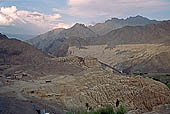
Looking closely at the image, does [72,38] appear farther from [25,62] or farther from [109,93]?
[109,93]

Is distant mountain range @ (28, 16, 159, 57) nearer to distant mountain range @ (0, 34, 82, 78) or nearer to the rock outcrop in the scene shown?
distant mountain range @ (0, 34, 82, 78)

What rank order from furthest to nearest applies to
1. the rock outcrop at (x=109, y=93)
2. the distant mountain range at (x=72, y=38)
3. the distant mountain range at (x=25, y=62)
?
the distant mountain range at (x=72, y=38) → the distant mountain range at (x=25, y=62) → the rock outcrop at (x=109, y=93)

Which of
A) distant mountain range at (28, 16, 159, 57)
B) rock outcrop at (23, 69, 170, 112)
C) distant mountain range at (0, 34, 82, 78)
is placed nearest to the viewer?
rock outcrop at (23, 69, 170, 112)

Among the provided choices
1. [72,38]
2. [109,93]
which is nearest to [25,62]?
[109,93]

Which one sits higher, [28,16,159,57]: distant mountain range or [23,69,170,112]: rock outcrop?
[28,16,159,57]: distant mountain range

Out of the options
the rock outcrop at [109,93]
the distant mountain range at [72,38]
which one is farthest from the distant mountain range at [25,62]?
the distant mountain range at [72,38]

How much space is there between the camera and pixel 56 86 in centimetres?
2623

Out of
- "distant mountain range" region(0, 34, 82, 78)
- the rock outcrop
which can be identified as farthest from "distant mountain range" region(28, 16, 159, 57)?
the rock outcrop

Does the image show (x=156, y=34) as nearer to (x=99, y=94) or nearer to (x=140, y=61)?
(x=140, y=61)

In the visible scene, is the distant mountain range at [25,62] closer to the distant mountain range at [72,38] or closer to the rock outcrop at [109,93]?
the rock outcrop at [109,93]

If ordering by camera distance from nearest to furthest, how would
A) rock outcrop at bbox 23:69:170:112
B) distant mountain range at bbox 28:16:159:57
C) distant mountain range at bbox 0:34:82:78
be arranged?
rock outcrop at bbox 23:69:170:112 → distant mountain range at bbox 0:34:82:78 → distant mountain range at bbox 28:16:159:57

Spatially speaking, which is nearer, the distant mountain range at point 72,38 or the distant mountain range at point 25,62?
the distant mountain range at point 25,62

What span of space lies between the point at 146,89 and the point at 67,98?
21.2 feet

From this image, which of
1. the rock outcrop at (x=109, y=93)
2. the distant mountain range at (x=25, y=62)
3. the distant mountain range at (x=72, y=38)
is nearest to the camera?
the rock outcrop at (x=109, y=93)
